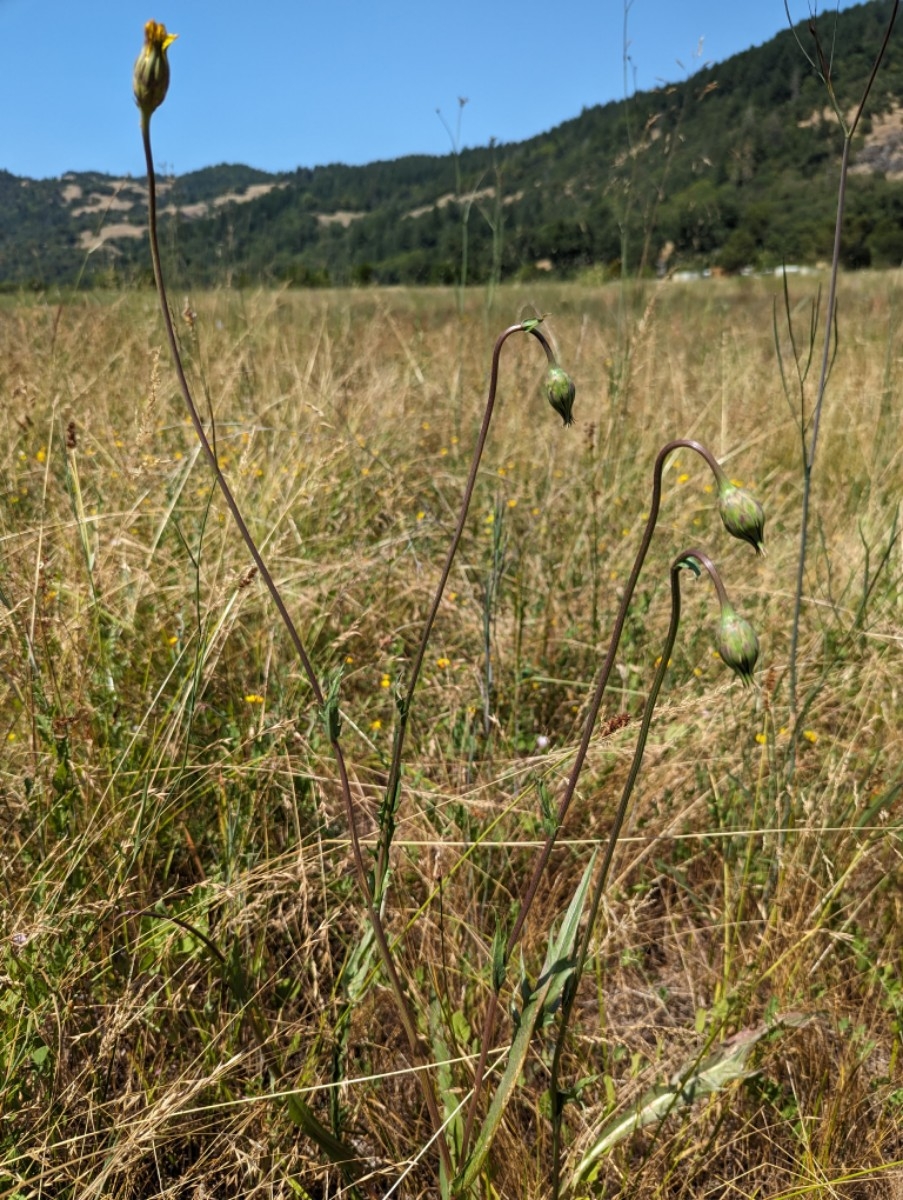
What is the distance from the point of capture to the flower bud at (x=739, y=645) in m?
0.72

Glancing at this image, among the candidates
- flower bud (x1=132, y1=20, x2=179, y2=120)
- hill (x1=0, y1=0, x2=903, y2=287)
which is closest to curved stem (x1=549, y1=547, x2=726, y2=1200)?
flower bud (x1=132, y1=20, x2=179, y2=120)

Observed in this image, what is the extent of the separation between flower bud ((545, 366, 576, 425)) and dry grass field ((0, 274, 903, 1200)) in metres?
0.34

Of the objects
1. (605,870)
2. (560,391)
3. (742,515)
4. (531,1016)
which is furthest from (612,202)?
(531,1016)

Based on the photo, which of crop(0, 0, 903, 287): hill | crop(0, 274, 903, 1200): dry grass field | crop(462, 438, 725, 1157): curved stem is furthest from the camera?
crop(0, 0, 903, 287): hill

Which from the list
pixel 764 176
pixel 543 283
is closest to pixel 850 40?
pixel 764 176

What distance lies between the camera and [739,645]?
0.73 m

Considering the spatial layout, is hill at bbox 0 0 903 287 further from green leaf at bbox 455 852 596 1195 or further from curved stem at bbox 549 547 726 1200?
green leaf at bbox 455 852 596 1195

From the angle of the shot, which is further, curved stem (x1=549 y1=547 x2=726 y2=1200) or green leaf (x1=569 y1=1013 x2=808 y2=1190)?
green leaf (x1=569 y1=1013 x2=808 y2=1190)

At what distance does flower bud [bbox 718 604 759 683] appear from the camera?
0.72 meters

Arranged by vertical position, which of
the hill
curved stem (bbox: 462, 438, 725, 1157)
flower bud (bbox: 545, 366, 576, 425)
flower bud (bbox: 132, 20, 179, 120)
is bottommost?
curved stem (bbox: 462, 438, 725, 1157)

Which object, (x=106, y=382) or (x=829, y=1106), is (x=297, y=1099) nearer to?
(x=829, y=1106)

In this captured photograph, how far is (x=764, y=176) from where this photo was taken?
315 inches

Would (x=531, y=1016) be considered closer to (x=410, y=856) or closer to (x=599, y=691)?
(x=599, y=691)

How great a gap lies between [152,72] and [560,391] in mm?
441
